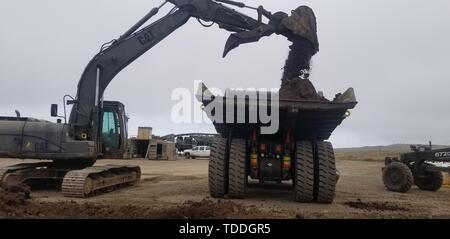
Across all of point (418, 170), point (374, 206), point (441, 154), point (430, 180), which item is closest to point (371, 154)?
point (430, 180)

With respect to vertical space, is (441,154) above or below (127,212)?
above

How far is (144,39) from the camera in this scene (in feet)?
45.9

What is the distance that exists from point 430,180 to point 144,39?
35.0 ft

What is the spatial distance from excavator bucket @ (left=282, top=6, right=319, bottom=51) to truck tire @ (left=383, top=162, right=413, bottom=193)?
581 centimetres

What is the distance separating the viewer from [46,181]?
13.7 meters

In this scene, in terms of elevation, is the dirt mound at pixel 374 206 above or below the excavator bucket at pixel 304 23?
below

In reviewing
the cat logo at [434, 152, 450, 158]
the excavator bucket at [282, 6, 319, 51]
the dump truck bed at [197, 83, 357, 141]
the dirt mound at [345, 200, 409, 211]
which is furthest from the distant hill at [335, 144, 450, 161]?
the dump truck bed at [197, 83, 357, 141]

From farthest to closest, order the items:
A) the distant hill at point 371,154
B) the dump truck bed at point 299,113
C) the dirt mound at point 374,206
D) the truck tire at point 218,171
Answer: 1. the distant hill at point 371,154
2. the truck tire at point 218,171
3. the dirt mound at point 374,206
4. the dump truck bed at point 299,113

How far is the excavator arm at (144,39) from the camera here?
523 inches

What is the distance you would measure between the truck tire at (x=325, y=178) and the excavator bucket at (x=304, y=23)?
3252 millimetres

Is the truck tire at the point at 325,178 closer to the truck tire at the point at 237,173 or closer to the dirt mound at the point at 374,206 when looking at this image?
the dirt mound at the point at 374,206

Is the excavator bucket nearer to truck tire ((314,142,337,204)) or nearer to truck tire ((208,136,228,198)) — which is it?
truck tire ((314,142,337,204))

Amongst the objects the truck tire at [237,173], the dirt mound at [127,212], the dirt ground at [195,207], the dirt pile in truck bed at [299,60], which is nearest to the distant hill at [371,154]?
the dirt pile in truck bed at [299,60]

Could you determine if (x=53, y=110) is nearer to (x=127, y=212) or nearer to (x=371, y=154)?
(x=127, y=212)
